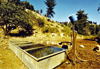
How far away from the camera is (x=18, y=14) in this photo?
11555 millimetres

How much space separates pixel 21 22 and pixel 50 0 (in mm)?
23786

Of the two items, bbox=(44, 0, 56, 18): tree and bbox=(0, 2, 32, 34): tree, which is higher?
bbox=(44, 0, 56, 18): tree

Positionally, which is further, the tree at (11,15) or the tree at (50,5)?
the tree at (50,5)

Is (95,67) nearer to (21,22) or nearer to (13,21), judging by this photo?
(21,22)

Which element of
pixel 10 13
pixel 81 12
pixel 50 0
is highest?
pixel 50 0

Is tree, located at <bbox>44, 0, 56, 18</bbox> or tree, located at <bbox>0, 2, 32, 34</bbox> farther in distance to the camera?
tree, located at <bbox>44, 0, 56, 18</bbox>

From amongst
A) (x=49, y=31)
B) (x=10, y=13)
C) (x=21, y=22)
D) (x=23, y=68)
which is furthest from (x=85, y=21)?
(x=23, y=68)

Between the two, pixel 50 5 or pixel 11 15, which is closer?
pixel 11 15

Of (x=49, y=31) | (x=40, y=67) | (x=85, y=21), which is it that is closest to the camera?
(x=40, y=67)

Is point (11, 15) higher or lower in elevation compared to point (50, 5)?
lower

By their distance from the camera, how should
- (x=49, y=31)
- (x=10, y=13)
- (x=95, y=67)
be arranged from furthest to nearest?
(x=49, y=31) → (x=10, y=13) → (x=95, y=67)

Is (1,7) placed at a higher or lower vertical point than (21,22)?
higher

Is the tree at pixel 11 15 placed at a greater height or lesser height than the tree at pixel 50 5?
lesser

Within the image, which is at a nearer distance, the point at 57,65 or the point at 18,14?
the point at 57,65
